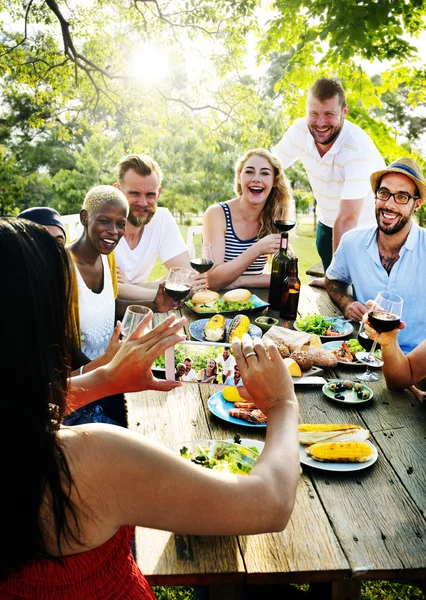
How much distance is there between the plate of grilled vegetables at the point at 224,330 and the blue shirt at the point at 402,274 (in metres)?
0.92

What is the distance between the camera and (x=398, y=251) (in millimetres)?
3252

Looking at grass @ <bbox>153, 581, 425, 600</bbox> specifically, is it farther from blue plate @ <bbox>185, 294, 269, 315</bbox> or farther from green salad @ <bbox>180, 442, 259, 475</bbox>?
blue plate @ <bbox>185, 294, 269, 315</bbox>

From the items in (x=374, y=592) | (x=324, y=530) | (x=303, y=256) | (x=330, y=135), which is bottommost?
(x=303, y=256)

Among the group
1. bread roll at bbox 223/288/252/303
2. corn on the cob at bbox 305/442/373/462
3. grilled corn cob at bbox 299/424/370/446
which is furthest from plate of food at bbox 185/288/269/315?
corn on the cob at bbox 305/442/373/462

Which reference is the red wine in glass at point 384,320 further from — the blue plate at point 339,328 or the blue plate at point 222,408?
the blue plate at point 222,408

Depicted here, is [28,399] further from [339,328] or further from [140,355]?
[339,328]

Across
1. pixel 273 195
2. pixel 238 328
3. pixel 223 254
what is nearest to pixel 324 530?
pixel 238 328

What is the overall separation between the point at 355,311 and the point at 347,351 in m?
0.55

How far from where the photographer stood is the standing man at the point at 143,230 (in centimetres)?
383

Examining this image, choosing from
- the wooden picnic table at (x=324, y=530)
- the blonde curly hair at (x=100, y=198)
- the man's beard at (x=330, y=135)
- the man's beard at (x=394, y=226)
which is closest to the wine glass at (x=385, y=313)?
the wooden picnic table at (x=324, y=530)

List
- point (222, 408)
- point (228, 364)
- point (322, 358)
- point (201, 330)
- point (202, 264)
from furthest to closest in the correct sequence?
point (202, 264) → point (201, 330) → point (322, 358) → point (228, 364) → point (222, 408)

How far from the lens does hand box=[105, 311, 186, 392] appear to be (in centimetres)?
169

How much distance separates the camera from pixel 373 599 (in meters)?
Result: 2.63

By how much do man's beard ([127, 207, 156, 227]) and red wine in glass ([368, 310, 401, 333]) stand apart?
85.8 inches
